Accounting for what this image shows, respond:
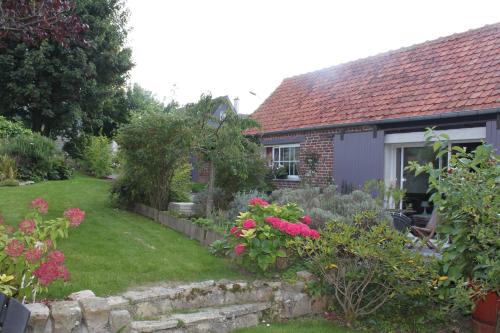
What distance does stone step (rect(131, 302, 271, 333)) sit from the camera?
3969 millimetres

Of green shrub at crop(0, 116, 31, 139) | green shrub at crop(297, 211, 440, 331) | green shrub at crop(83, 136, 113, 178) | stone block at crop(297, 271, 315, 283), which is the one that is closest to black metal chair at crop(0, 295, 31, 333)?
green shrub at crop(297, 211, 440, 331)

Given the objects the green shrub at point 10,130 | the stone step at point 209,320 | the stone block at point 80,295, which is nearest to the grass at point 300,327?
the stone step at point 209,320

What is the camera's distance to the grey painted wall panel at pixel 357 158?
1030cm

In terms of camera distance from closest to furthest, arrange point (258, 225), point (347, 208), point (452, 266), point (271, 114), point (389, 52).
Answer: point (452, 266)
point (258, 225)
point (347, 208)
point (389, 52)
point (271, 114)

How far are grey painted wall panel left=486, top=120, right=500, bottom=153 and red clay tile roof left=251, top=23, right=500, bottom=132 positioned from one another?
346 millimetres

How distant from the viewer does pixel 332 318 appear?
16.5 feet

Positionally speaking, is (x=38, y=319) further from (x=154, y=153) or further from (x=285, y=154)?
(x=285, y=154)

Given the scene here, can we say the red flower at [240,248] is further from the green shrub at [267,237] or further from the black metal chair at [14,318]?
the black metal chair at [14,318]

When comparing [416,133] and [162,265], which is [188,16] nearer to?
[416,133]

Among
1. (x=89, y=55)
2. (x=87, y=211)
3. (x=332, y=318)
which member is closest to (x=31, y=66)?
(x=89, y=55)

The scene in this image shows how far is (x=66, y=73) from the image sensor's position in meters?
20.0

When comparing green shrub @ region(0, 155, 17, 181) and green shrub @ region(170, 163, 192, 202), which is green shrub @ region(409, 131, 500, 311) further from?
green shrub @ region(0, 155, 17, 181)

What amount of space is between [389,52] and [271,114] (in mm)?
4390

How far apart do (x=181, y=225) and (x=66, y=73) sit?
15.0 meters
